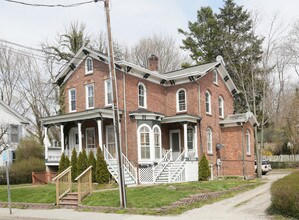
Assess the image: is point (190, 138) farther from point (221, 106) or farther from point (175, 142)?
point (221, 106)

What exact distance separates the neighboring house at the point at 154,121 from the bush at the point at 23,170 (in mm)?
2845

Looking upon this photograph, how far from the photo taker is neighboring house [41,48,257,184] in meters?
26.8

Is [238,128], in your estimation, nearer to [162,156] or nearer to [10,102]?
[162,156]

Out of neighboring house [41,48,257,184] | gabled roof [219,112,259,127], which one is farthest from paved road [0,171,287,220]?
gabled roof [219,112,259,127]

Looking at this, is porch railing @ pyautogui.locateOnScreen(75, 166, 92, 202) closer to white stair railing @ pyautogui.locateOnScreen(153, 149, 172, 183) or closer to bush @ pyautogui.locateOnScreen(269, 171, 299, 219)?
white stair railing @ pyautogui.locateOnScreen(153, 149, 172, 183)

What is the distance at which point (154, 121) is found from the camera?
27.7 meters

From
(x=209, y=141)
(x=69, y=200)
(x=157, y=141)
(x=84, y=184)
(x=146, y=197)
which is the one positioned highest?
(x=157, y=141)

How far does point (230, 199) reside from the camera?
60.5 ft

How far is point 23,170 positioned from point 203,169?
13.8 m

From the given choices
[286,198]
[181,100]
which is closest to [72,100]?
[181,100]

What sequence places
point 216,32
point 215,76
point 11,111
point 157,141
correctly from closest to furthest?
point 157,141 < point 215,76 < point 11,111 < point 216,32

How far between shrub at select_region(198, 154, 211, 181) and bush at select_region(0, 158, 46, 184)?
42.0ft

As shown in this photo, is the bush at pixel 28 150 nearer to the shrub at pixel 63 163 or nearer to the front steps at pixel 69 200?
the shrub at pixel 63 163

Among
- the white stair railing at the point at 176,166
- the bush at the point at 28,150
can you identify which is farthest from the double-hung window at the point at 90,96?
the bush at the point at 28,150
